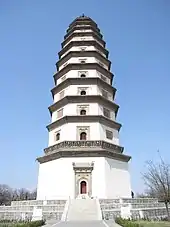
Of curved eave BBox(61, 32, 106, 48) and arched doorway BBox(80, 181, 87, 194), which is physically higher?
curved eave BBox(61, 32, 106, 48)

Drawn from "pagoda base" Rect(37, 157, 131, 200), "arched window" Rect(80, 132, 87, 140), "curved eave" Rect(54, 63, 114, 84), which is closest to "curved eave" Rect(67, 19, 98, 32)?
"curved eave" Rect(54, 63, 114, 84)

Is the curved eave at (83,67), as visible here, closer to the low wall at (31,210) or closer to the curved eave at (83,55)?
the curved eave at (83,55)

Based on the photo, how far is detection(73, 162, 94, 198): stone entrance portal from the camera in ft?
56.4

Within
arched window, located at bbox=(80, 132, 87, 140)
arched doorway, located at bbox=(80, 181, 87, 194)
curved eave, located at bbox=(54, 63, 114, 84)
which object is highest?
curved eave, located at bbox=(54, 63, 114, 84)

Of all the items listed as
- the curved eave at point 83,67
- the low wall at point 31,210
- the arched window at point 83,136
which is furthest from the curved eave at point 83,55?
the low wall at point 31,210

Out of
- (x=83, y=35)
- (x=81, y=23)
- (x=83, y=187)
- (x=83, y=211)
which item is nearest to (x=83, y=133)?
(x=83, y=187)

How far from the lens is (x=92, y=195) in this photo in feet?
55.5

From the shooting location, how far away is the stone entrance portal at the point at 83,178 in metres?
17.2

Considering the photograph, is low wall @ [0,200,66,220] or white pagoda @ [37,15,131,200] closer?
low wall @ [0,200,66,220]

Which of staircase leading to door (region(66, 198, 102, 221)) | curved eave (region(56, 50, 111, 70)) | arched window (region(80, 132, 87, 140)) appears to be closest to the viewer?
staircase leading to door (region(66, 198, 102, 221))

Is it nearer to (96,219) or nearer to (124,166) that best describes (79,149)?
(124,166)

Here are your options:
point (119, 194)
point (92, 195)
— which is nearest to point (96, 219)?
point (92, 195)

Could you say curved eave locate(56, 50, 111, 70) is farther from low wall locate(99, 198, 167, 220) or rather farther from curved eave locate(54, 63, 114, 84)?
low wall locate(99, 198, 167, 220)

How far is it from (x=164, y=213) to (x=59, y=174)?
7.39m
